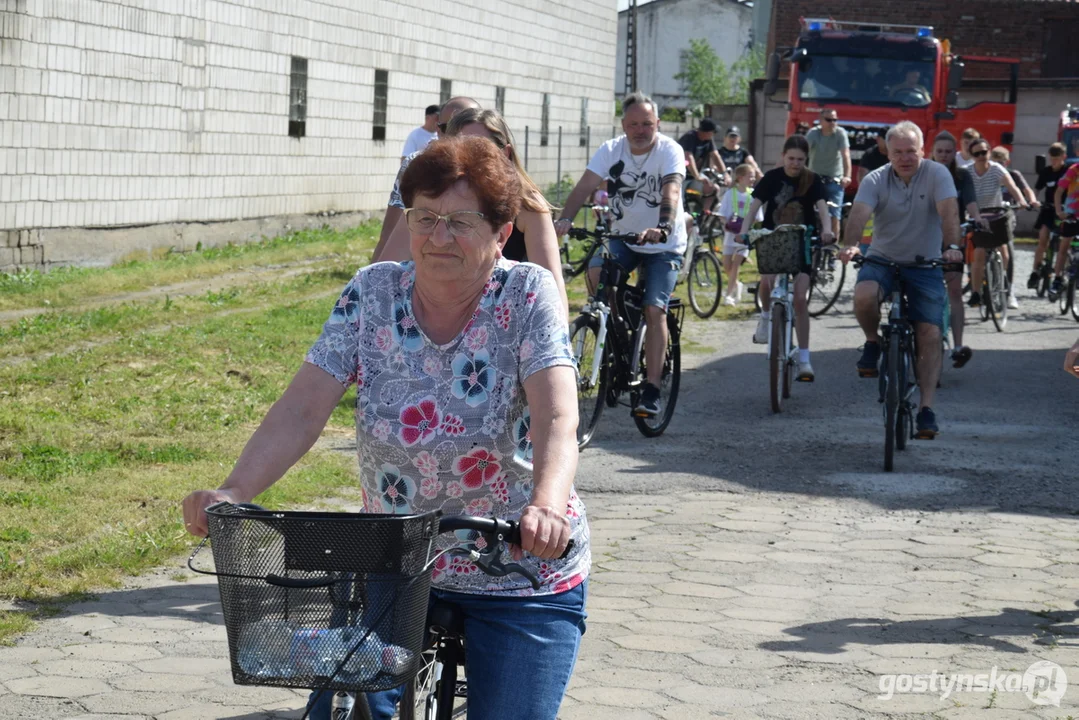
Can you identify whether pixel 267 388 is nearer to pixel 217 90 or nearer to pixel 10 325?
pixel 10 325

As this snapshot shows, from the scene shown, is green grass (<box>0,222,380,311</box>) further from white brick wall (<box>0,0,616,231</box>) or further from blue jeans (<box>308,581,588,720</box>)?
blue jeans (<box>308,581,588,720</box>)

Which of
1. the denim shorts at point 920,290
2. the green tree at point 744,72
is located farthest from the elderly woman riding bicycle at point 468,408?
the green tree at point 744,72

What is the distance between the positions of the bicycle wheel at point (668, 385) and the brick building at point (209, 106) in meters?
9.12

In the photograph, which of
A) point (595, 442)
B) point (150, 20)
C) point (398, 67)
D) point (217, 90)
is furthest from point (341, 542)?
point (398, 67)

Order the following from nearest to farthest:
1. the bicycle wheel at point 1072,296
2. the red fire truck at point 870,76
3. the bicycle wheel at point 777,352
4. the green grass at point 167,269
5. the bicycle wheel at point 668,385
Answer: the bicycle wheel at point 668,385 → the bicycle wheel at point 777,352 → the green grass at point 167,269 → the bicycle wheel at point 1072,296 → the red fire truck at point 870,76

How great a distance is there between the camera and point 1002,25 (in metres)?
41.9

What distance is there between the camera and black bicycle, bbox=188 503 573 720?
2.41m

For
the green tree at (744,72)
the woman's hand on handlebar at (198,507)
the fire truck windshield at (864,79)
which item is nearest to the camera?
the woman's hand on handlebar at (198,507)

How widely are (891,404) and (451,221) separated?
6.30 meters

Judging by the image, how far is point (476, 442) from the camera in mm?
3002

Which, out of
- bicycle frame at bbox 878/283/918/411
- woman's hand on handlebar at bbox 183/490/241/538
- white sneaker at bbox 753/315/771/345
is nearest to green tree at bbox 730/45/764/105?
white sneaker at bbox 753/315/771/345

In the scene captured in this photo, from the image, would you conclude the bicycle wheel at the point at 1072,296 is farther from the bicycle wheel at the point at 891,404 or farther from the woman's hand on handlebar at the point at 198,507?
the woman's hand on handlebar at the point at 198,507

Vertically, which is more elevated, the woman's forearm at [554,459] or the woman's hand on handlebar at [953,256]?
the woman's hand on handlebar at [953,256]

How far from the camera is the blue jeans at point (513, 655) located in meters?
2.96
